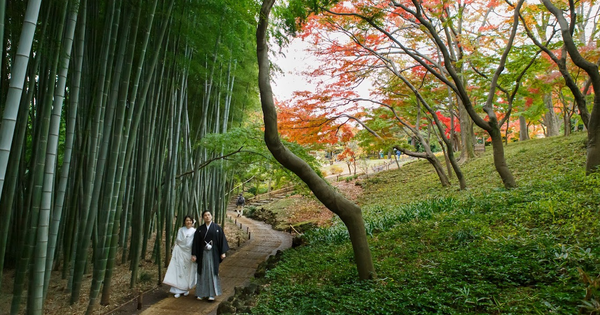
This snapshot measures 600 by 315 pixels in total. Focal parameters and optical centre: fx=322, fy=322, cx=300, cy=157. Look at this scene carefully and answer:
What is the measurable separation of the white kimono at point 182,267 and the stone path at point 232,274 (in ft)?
0.48

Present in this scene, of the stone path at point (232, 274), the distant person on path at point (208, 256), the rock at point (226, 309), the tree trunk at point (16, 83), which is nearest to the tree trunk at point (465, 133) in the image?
the stone path at point (232, 274)

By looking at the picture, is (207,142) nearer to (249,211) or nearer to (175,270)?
(175,270)

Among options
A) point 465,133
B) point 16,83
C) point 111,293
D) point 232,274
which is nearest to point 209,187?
point 232,274

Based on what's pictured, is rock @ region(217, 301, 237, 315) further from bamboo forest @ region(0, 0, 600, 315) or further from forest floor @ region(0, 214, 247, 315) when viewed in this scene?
forest floor @ region(0, 214, 247, 315)

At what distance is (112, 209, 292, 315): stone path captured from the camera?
357cm

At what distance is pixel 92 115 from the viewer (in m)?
3.88

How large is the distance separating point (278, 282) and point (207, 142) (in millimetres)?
2324

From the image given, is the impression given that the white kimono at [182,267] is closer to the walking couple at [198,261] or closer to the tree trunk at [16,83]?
the walking couple at [198,261]

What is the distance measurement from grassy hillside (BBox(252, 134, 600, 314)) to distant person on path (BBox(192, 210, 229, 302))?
69 cm

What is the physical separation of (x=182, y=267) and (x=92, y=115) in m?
2.15

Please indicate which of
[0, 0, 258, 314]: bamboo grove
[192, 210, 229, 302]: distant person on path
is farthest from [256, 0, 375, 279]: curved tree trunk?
[192, 210, 229, 302]: distant person on path

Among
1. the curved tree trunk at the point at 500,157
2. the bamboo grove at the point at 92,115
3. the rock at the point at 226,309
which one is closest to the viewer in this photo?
the bamboo grove at the point at 92,115

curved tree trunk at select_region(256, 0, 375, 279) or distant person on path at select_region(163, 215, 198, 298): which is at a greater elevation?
curved tree trunk at select_region(256, 0, 375, 279)

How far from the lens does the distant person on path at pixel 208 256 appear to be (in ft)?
12.6
